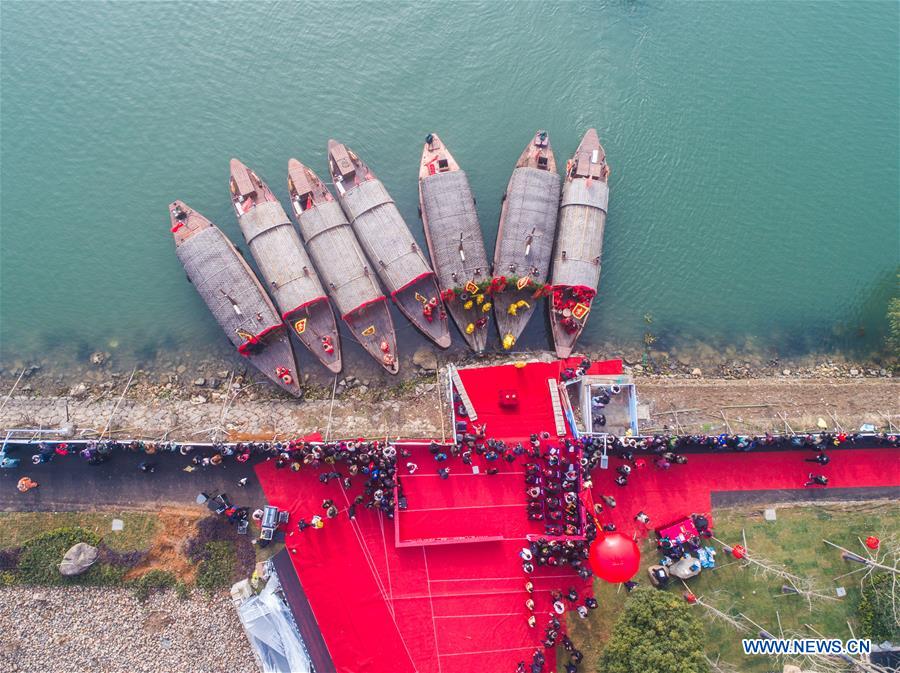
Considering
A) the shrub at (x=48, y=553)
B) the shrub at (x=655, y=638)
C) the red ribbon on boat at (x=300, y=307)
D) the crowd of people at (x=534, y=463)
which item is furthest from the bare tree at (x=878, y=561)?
the shrub at (x=48, y=553)

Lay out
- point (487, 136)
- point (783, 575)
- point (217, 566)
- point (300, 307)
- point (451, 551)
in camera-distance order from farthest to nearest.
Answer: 1. point (487, 136)
2. point (300, 307)
3. point (217, 566)
4. point (451, 551)
5. point (783, 575)

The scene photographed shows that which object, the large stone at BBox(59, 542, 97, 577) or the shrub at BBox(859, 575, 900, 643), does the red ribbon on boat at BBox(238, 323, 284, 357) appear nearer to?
the large stone at BBox(59, 542, 97, 577)

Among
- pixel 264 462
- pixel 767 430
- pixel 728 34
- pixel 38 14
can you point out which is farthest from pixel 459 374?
pixel 38 14

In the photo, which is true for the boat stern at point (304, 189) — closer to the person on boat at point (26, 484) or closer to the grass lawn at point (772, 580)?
the person on boat at point (26, 484)

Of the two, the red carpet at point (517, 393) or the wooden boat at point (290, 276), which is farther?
the wooden boat at point (290, 276)

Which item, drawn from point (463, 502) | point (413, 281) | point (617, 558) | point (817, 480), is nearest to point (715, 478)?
point (817, 480)

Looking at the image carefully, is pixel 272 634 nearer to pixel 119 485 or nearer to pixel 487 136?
pixel 119 485
